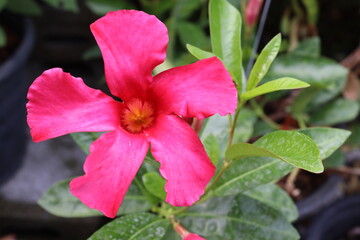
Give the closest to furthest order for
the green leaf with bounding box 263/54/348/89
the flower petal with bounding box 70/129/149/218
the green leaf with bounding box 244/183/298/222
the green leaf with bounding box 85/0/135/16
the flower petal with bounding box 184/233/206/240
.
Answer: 1. the flower petal with bounding box 70/129/149/218
2. the flower petal with bounding box 184/233/206/240
3. the green leaf with bounding box 244/183/298/222
4. the green leaf with bounding box 263/54/348/89
5. the green leaf with bounding box 85/0/135/16

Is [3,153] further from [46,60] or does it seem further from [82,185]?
[82,185]

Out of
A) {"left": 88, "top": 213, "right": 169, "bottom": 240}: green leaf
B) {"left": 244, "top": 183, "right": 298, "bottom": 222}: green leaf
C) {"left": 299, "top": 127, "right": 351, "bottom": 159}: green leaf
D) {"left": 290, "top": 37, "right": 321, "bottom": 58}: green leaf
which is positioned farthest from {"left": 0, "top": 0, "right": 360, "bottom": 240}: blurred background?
{"left": 88, "top": 213, "right": 169, "bottom": 240}: green leaf

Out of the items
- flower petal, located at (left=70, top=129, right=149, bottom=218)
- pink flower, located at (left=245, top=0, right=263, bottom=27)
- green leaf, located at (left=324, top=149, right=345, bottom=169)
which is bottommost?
green leaf, located at (left=324, top=149, right=345, bottom=169)

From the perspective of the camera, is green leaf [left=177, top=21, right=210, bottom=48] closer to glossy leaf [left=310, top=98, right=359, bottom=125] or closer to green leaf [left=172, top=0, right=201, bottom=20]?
green leaf [left=172, top=0, right=201, bottom=20]

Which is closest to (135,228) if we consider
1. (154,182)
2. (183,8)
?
(154,182)

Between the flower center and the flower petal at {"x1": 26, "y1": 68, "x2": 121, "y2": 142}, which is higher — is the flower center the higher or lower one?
the lower one

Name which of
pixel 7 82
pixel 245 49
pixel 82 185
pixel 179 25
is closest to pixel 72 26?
pixel 7 82

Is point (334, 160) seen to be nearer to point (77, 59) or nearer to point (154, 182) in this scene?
point (154, 182)
